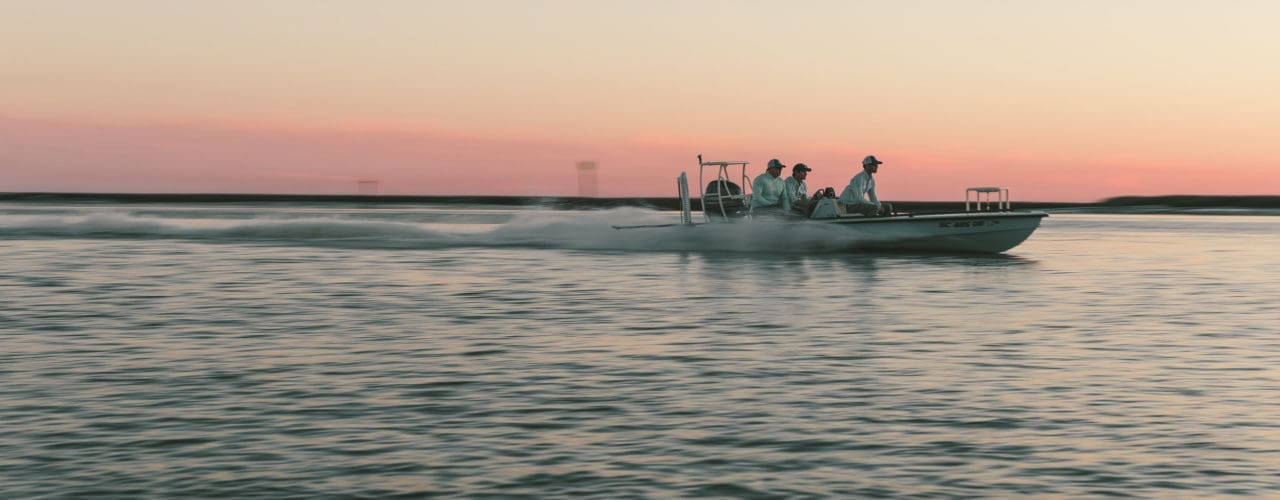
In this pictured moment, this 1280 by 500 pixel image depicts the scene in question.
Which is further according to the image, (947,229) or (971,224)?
(947,229)

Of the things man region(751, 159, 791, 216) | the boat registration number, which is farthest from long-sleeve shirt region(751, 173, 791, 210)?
the boat registration number

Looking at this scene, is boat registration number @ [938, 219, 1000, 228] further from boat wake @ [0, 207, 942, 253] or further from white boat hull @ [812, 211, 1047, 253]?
boat wake @ [0, 207, 942, 253]

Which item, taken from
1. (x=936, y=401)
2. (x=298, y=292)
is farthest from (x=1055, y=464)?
(x=298, y=292)

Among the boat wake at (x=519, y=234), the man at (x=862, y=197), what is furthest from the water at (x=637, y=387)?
the boat wake at (x=519, y=234)

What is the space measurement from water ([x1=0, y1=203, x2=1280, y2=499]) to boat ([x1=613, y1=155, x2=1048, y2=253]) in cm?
422

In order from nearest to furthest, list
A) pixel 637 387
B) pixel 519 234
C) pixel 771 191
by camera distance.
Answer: pixel 637 387, pixel 771 191, pixel 519 234

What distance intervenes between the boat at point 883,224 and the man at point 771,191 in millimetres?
472

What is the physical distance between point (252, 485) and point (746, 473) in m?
2.91

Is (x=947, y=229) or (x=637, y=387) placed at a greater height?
(x=947, y=229)

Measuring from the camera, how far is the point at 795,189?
3088 centimetres

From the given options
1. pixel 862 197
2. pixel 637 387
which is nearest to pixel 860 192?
pixel 862 197

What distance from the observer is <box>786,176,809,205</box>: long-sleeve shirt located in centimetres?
3083

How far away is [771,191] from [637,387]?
18837 mm

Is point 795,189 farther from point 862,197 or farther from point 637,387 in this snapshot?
point 637,387
